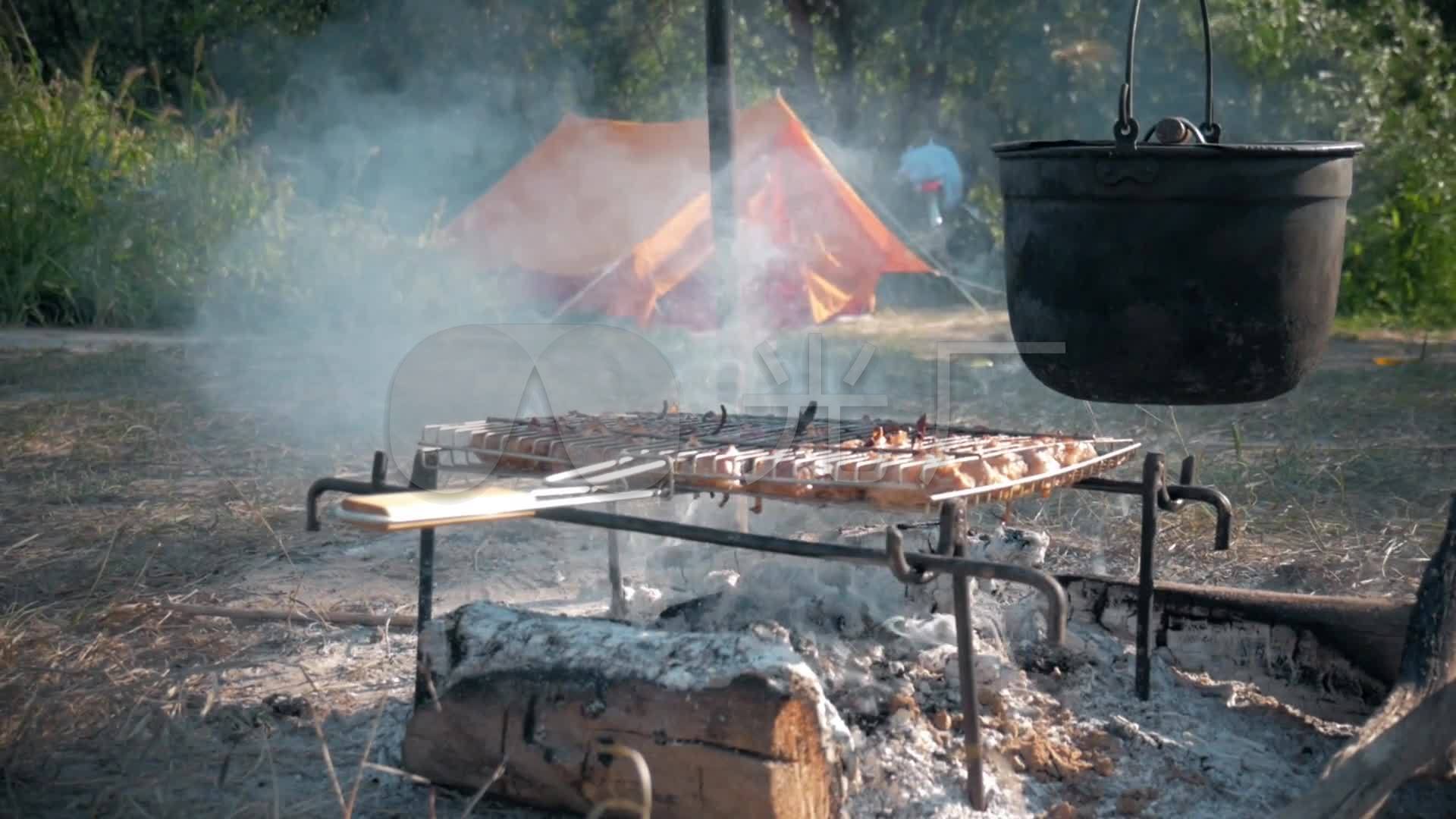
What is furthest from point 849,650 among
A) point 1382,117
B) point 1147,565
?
point 1382,117

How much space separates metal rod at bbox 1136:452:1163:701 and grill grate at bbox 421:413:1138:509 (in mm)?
78

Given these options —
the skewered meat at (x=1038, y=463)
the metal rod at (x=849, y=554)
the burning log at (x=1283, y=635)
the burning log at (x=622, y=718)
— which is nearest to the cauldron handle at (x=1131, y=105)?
the skewered meat at (x=1038, y=463)

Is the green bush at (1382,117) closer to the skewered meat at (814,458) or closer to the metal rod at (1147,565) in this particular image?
the metal rod at (1147,565)

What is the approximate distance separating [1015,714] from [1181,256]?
3.22 feet

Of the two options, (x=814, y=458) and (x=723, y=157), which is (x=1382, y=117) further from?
(x=814, y=458)

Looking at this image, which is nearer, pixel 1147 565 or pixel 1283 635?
pixel 1147 565

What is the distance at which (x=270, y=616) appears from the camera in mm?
3473

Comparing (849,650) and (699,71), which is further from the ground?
(699,71)

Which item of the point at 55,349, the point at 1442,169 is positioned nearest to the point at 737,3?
the point at 1442,169

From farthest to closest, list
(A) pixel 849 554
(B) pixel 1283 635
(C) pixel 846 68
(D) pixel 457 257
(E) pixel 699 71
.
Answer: (E) pixel 699 71
(C) pixel 846 68
(D) pixel 457 257
(B) pixel 1283 635
(A) pixel 849 554

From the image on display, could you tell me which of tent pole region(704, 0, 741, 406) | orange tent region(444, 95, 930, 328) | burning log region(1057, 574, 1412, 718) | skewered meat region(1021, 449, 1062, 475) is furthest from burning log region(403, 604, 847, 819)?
orange tent region(444, 95, 930, 328)

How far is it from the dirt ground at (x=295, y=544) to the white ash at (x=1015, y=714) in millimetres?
671

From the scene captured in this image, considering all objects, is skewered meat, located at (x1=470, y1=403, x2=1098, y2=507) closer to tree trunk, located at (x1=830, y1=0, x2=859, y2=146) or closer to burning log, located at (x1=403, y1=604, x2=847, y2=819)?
burning log, located at (x1=403, y1=604, x2=847, y2=819)

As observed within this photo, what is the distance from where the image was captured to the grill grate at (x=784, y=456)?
225cm
